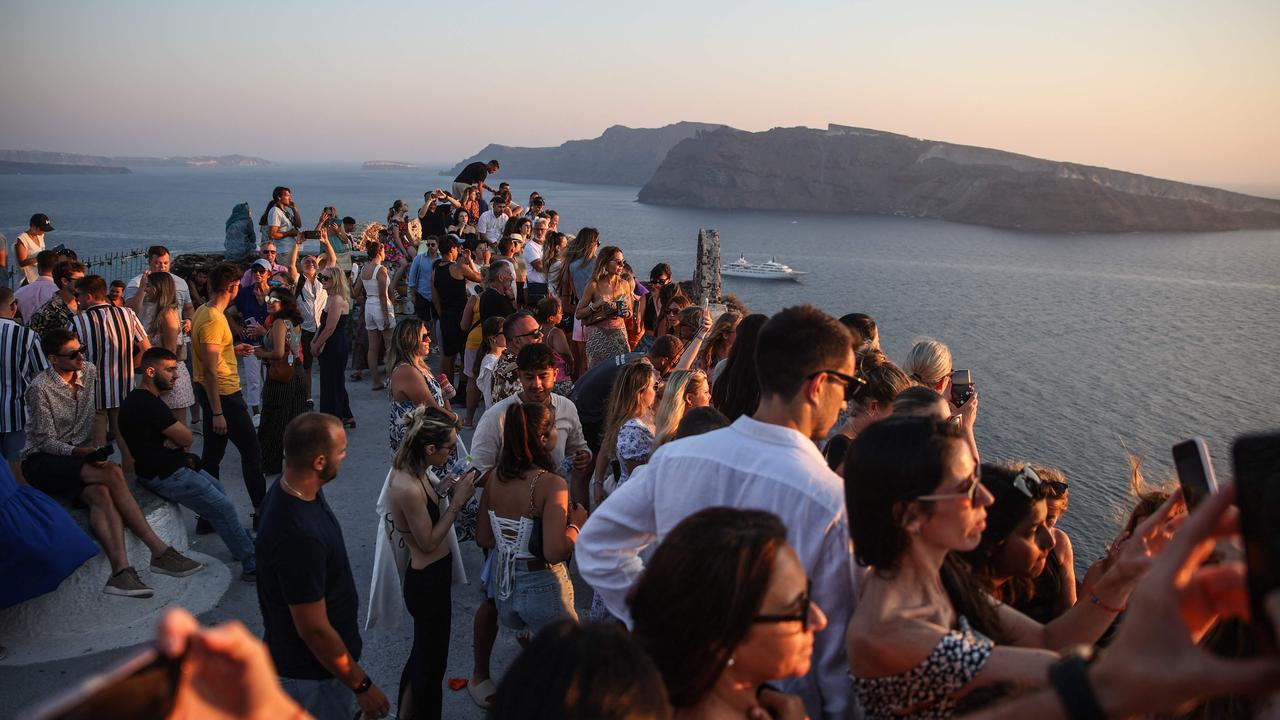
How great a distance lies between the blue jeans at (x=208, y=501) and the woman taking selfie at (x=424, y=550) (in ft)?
7.14

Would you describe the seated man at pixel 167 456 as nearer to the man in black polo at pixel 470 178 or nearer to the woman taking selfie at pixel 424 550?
the woman taking selfie at pixel 424 550

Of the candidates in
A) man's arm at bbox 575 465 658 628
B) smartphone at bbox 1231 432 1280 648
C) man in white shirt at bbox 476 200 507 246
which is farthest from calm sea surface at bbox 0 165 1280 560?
man in white shirt at bbox 476 200 507 246

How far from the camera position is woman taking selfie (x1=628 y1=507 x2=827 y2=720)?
1847 mm

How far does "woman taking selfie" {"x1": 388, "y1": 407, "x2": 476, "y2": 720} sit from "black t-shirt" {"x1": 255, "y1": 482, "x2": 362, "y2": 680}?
1.66ft

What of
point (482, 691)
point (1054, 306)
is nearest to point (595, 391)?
point (482, 691)

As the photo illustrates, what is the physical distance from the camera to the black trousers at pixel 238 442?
641 centimetres

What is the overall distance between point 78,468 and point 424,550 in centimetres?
272

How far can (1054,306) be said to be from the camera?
193 ft

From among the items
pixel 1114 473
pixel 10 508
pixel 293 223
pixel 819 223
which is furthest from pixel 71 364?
pixel 819 223

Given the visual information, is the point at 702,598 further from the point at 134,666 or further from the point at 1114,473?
the point at 1114,473

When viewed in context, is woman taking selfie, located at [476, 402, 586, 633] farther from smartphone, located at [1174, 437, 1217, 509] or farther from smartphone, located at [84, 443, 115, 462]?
smartphone, located at [84, 443, 115, 462]

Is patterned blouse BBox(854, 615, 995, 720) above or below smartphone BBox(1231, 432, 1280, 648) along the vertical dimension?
below

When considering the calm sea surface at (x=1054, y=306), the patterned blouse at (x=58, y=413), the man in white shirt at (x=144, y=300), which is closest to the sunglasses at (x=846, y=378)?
the calm sea surface at (x=1054, y=306)

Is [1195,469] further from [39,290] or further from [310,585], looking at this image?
[39,290]
